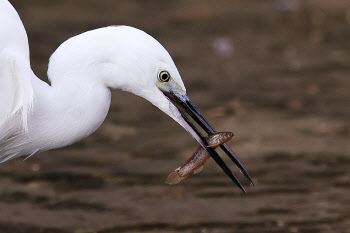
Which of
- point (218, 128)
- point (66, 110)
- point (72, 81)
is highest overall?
point (218, 128)

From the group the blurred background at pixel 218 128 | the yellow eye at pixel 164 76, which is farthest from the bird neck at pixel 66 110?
the blurred background at pixel 218 128

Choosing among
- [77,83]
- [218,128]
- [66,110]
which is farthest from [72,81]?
[218,128]

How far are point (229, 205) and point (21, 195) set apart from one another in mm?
1390

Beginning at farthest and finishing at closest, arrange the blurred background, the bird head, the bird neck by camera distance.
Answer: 1. the blurred background
2. the bird neck
3. the bird head

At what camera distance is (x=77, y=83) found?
3.84m

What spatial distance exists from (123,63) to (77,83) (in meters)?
0.24

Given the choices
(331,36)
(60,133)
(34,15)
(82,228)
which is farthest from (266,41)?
→ (60,133)

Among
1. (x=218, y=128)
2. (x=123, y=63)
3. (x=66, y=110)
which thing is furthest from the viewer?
(x=218, y=128)

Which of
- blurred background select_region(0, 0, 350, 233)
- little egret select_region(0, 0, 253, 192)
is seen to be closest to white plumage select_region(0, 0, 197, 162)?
little egret select_region(0, 0, 253, 192)

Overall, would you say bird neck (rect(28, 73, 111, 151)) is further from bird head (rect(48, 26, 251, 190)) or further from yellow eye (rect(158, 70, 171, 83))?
yellow eye (rect(158, 70, 171, 83))

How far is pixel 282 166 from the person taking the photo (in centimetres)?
630

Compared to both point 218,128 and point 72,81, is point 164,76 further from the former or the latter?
point 218,128

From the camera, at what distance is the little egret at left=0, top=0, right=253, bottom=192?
→ 12.3 feet

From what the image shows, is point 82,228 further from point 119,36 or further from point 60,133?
point 119,36
